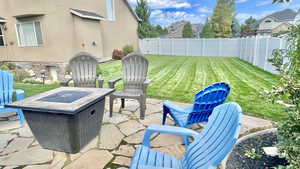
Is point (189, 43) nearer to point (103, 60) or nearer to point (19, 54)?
point (103, 60)

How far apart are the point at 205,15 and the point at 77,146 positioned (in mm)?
37112

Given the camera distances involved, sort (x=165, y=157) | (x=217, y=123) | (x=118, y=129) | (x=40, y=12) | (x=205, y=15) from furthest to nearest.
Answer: (x=205, y=15) < (x=40, y=12) < (x=118, y=129) < (x=165, y=157) < (x=217, y=123)

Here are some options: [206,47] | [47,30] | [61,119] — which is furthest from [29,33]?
[206,47]

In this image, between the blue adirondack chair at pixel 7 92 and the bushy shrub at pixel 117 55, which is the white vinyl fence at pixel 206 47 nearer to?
the bushy shrub at pixel 117 55

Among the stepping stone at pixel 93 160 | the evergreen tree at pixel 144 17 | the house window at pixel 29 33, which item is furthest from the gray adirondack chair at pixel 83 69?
the evergreen tree at pixel 144 17

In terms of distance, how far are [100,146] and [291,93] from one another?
2291 mm

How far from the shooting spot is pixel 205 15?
34.4 m

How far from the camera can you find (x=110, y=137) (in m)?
2.74

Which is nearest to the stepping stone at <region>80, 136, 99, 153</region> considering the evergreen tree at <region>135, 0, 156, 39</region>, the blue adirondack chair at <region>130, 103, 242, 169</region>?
the blue adirondack chair at <region>130, 103, 242, 169</region>

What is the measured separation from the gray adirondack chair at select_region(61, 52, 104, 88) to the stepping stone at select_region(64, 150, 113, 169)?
2080 millimetres

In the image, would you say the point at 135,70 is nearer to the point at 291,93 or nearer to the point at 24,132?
the point at 24,132

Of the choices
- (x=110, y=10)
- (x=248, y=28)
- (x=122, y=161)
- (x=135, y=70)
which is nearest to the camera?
(x=122, y=161)

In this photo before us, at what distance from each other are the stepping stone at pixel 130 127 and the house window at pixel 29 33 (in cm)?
873

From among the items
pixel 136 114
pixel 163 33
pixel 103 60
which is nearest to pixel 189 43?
pixel 103 60
